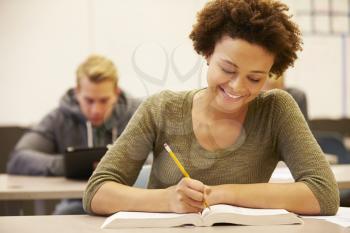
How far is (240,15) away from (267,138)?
37 centimetres

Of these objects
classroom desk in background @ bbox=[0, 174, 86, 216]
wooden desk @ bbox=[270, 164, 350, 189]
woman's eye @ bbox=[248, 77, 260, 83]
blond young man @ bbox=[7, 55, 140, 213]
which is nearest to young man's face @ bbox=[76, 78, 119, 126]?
blond young man @ bbox=[7, 55, 140, 213]

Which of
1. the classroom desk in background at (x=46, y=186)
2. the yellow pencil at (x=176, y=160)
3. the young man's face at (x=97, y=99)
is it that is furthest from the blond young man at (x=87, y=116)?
the yellow pencil at (x=176, y=160)

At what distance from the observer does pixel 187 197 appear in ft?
4.54

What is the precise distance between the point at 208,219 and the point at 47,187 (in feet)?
3.98

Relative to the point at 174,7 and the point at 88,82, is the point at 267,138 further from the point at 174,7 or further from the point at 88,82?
the point at 174,7

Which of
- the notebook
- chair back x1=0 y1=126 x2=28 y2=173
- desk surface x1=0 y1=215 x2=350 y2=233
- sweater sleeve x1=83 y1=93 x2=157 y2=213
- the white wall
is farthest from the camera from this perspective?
the white wall

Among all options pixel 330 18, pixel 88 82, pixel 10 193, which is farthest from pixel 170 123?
pixel 330 18

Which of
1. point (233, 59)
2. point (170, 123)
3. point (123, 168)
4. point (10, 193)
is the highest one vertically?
point (233, 59)

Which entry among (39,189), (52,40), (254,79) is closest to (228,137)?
(254,79)

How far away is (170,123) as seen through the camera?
65.3 inches

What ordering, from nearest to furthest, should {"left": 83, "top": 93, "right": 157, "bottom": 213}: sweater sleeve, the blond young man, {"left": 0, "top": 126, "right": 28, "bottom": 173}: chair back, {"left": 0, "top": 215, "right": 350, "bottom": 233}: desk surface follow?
{"left": 0, "top": 215, "right": 350, "bottom": 233}: desk surface, {"left": 83, "top": 93, "right": 157, "bottom": 213}: sweater sleeve, the blond young man, {"left": 0, "top": 126, "right": 28, "bottom": 173}: chair back

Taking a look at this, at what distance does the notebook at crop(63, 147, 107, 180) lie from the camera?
2504mm

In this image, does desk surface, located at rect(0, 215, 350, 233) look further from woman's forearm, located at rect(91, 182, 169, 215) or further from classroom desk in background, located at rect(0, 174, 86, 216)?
classroom desk in background, located at rect(0, 174, 86, 216)

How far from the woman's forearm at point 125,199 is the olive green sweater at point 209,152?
0.03 m
